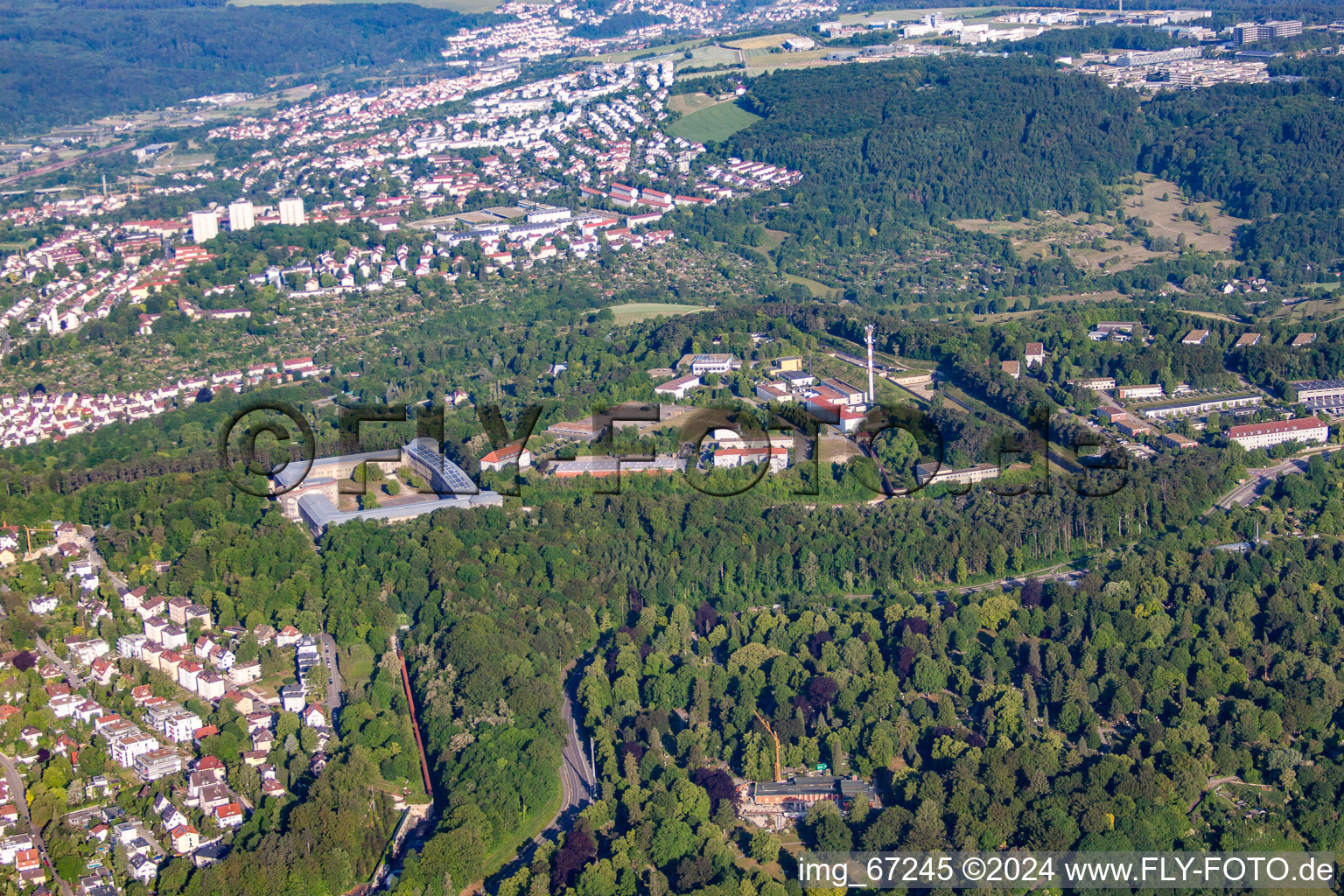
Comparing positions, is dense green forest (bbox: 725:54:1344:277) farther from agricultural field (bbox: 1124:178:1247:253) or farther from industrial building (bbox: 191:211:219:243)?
industrial building (bbox: 191:211:219:243)

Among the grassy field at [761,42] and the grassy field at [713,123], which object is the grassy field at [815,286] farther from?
the grassy field at [761,42]

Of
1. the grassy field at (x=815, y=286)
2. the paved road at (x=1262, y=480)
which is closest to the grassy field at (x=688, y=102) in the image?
the grassy field at (x=815, y=286)

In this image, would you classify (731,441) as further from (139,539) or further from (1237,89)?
(1237,89)

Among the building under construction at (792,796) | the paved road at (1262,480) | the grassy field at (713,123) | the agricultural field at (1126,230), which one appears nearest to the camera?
the building under construction at (792,796)

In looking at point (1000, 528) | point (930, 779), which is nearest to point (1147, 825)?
point (930, 779)

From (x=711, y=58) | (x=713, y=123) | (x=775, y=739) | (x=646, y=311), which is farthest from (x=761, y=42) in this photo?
(x=775, y=739)

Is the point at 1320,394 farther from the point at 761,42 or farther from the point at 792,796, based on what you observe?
the point at 761,42

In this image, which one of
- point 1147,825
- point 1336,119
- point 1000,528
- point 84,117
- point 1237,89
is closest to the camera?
point 1147,825

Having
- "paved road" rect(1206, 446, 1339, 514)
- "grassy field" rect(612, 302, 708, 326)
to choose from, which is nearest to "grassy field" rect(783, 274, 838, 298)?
"grassy field" rect(612, 302, 708, 326)
